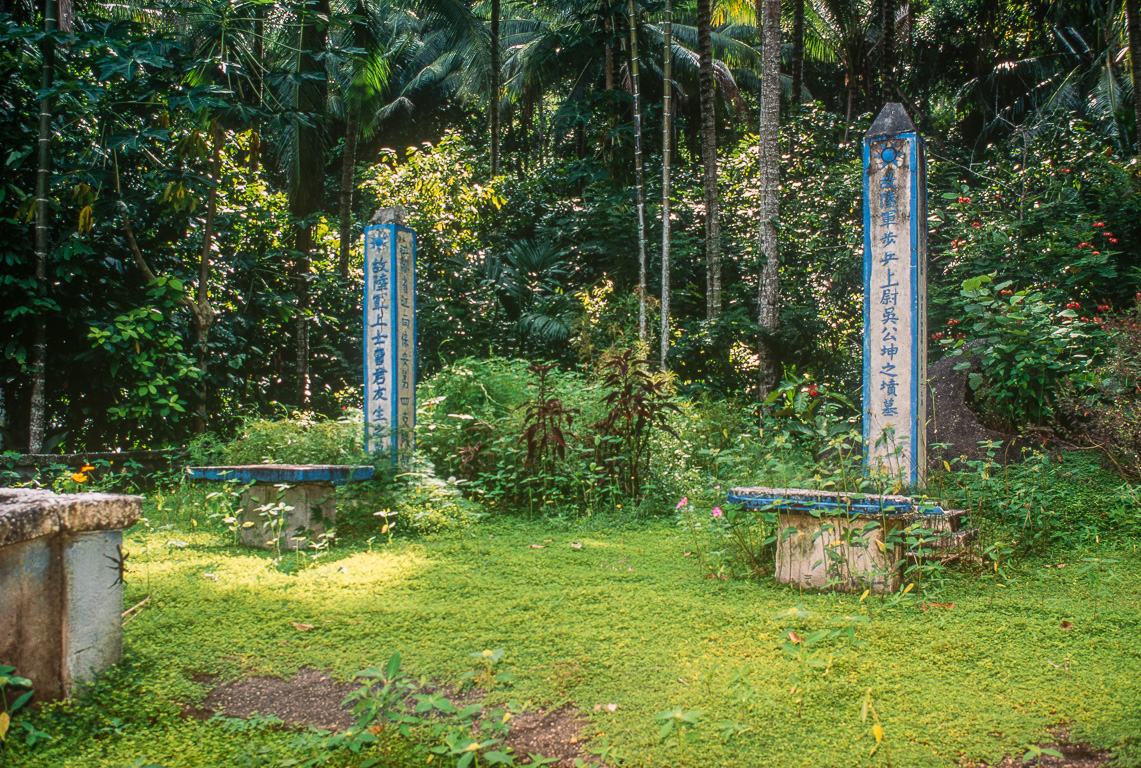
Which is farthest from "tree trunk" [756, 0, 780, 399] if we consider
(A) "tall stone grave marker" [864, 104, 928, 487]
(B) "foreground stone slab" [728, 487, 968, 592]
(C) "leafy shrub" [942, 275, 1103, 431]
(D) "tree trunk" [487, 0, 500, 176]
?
(D) "tree trunk" [487, 0, 500, 176]

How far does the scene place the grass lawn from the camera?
2080 millimetres

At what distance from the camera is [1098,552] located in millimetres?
3887

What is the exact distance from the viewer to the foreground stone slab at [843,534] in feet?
11.1

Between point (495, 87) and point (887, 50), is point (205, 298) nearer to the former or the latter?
point (495, 87)

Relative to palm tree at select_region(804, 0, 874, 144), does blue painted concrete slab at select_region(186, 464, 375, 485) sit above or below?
below

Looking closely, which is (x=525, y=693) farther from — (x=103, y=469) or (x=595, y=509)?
(x=103, y=469)

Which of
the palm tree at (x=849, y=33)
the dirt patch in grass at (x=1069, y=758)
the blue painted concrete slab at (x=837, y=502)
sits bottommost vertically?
the dirt patch in grass at (x=1069, y=758)

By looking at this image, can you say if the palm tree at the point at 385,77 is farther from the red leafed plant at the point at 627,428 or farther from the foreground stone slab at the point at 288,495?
the foreground stone slab at the point at 288,495

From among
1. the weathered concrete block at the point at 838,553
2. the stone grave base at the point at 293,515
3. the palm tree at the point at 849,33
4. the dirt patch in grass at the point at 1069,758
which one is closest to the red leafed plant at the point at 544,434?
the stone grave base at the point at 293,515

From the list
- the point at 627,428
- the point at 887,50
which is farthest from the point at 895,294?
the point at 887,50

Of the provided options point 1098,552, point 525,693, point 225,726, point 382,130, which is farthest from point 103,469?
point 382,130

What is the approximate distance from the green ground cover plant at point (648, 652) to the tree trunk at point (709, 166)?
6478 mm

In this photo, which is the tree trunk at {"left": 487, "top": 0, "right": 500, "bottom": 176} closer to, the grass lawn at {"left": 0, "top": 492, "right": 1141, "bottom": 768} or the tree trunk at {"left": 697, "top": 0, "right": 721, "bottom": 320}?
the tree trunk at {"left": 697, "top": 0, "right": 721, "bottom": 320}

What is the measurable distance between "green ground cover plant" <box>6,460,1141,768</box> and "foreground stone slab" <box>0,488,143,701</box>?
115 millimetres
